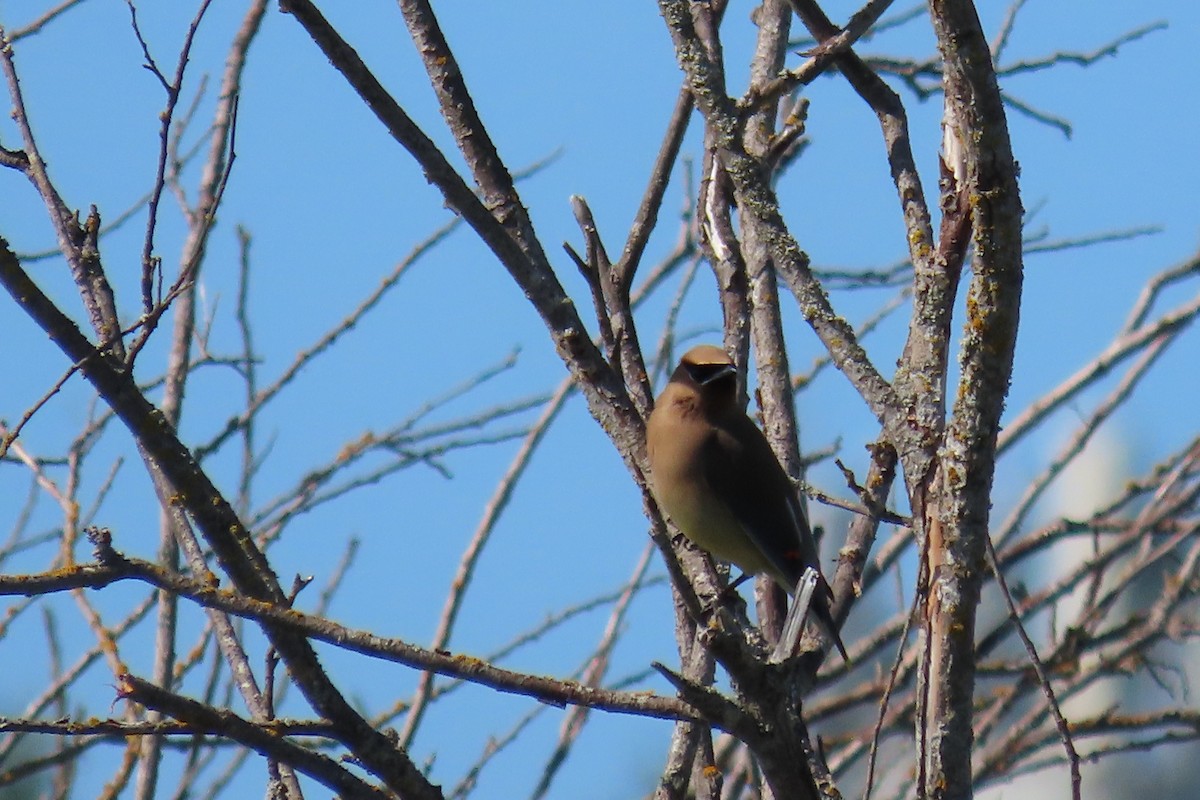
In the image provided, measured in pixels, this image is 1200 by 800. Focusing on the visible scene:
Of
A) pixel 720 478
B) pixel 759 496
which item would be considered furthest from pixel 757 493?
pixel 720 478

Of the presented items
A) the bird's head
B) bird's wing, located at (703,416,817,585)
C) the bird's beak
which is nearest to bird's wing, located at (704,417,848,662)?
bird's wing, located at (703,416,817,585)

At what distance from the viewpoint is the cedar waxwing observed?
465 cm

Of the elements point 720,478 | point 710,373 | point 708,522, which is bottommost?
point 708,522

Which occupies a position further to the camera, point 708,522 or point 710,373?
point 708,522

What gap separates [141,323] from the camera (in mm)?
2619

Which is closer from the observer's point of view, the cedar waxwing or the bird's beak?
the bird's beak

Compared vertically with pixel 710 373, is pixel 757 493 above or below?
below

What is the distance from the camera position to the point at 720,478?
15.7 ft

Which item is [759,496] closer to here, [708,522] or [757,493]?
[757,493]

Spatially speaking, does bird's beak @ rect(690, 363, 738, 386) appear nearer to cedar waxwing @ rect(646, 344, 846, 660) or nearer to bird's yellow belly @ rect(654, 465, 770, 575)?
cedar waxwing @ rect(646, 344, 846, 660)

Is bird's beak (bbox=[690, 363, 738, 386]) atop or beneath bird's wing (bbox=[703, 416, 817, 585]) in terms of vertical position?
atop

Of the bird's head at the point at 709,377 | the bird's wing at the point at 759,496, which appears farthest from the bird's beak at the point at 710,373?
the bird's wing at the point at 759,496

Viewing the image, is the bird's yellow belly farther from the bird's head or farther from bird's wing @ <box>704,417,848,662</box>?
the bird's head

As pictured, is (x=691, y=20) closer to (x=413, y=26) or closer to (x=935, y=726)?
(x=413, y=26)
